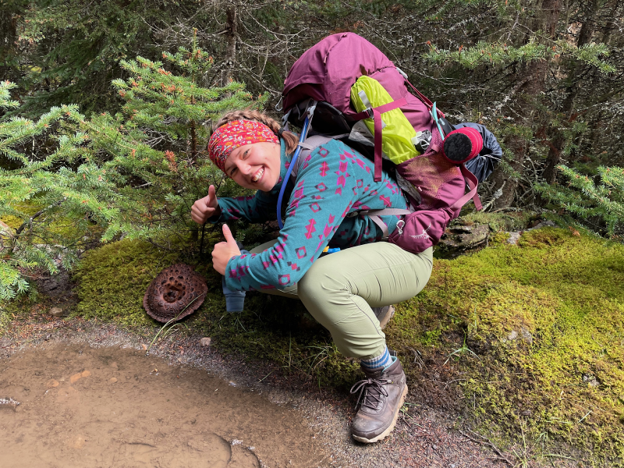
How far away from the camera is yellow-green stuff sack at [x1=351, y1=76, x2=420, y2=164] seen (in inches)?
95.3

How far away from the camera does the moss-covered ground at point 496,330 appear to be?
2.50m

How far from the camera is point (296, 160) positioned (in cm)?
245

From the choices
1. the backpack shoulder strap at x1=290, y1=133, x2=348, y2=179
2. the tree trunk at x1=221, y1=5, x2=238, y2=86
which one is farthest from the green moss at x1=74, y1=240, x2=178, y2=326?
the tree trunk at x1=221, y1=5, x2=238, y2=86

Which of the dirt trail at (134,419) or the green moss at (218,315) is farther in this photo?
A: the green moss at (218,315)

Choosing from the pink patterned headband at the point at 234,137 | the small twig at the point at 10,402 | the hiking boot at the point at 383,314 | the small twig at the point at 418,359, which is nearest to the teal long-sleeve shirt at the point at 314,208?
the pink patterned headband at the point at 234,137

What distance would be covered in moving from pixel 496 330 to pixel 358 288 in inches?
49.8

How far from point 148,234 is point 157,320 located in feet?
2.66

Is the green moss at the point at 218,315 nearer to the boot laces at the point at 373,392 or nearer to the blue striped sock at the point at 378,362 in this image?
the boot laces at the point at 373,392

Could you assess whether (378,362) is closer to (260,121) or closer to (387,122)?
(387,122)

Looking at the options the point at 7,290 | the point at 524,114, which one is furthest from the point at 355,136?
the point at 524,114

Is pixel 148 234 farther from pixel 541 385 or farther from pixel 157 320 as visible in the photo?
pixel 541 385

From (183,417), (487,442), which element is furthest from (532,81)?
(183,417)

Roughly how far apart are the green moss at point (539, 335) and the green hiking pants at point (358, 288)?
0.69 metres

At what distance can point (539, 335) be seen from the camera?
2936mm
